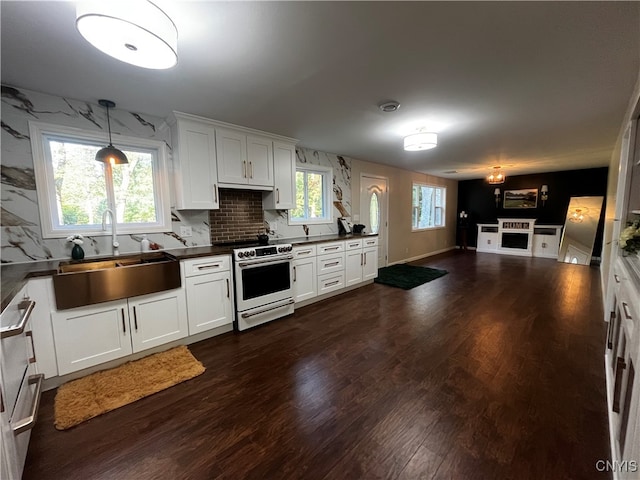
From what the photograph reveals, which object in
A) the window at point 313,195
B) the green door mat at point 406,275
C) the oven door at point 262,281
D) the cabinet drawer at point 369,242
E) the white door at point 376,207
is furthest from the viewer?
the white door at point 376,207

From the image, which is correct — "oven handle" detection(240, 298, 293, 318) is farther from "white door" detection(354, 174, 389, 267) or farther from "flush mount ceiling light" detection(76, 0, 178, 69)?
"white door" detection(354, 174, 389, 267)

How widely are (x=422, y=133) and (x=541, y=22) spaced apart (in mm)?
1726

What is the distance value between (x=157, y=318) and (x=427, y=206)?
7.26 m

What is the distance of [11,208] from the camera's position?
87.2 inches

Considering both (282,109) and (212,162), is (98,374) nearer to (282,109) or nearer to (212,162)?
(212,162)

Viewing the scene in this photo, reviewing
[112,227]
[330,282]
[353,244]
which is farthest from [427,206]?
[112,227]

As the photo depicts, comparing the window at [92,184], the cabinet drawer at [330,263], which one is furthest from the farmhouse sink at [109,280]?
the cabinet drawer at [330,263]

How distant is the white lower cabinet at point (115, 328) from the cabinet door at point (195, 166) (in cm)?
104

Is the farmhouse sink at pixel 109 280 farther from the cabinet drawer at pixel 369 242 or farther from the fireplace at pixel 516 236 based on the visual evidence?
the fireplace at pixel 516 236

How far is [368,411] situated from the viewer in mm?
1755

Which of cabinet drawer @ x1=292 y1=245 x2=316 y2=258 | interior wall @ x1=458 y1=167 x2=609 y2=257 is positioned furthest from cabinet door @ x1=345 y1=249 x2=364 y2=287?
interior wall @ x1=458 y1=167 x2=609 y2=257

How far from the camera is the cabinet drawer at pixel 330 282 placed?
388 cm

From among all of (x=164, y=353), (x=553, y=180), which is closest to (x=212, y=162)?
(x=164, y=353)

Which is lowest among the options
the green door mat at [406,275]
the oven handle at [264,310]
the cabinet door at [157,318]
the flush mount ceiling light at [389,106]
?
the green door mat at [406,275]
